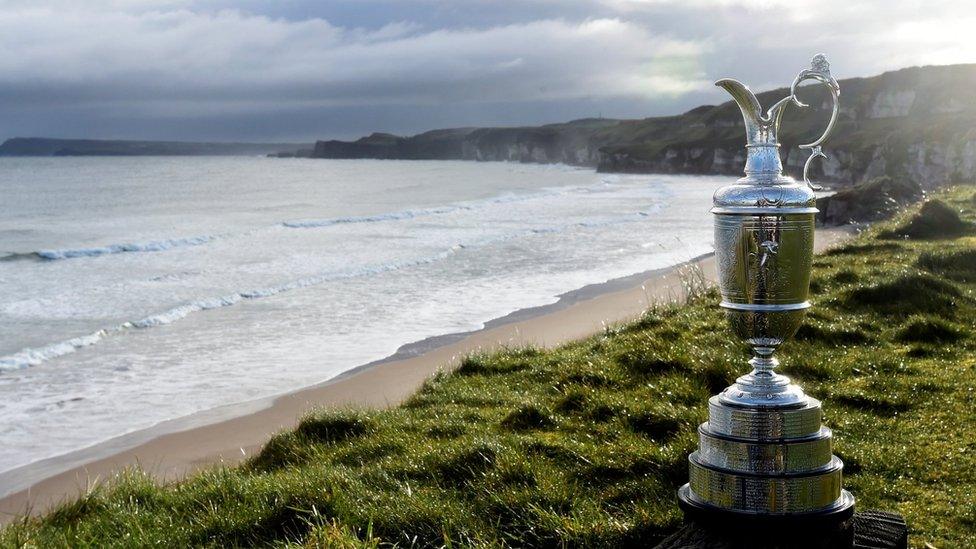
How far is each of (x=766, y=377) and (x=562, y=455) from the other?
2050 millimetres

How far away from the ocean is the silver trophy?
7.47 m

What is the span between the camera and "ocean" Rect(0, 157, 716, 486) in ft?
37.0

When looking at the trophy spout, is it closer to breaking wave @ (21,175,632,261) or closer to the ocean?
the ocean

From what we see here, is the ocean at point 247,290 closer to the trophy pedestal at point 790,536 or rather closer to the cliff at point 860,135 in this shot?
the trophy pedestal at point 790,536

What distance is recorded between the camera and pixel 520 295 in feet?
58.6

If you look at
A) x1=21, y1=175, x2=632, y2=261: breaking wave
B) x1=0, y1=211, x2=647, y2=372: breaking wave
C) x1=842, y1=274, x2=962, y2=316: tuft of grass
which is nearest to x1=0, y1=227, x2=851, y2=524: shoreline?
x1=842, y1=274, x2=962, y2=316: tuft of grass

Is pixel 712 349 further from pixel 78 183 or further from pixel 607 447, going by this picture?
pixel 78 183

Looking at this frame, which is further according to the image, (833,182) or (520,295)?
(833,182)

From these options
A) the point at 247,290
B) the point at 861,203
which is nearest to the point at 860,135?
the point at 861,203

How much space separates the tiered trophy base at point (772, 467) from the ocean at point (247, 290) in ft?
24.4

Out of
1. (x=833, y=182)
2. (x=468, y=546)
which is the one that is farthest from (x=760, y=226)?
(x=833, y=182)

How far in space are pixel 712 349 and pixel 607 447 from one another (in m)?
2.44

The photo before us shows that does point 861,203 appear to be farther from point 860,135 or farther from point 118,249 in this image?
point 860,135

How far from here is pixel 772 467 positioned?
3.53m
